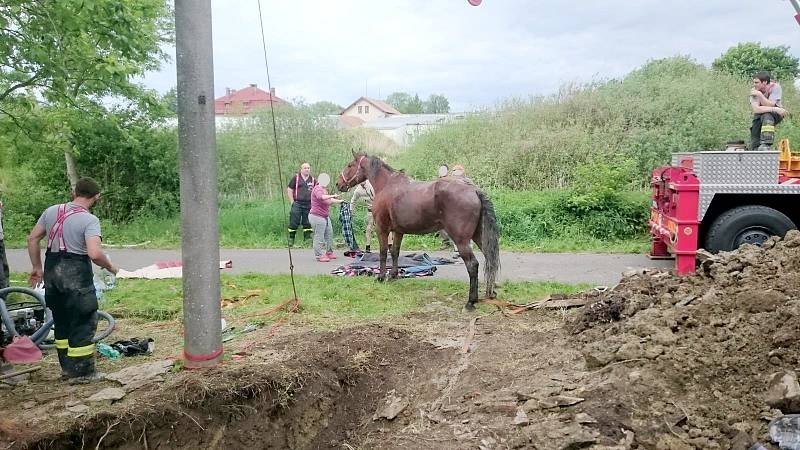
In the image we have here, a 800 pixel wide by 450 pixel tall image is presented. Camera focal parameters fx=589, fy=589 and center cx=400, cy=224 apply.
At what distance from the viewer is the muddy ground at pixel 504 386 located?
3738mm

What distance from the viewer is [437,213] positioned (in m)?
8.34

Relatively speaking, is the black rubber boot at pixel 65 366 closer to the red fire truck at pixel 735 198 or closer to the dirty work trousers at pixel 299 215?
the red fire truck at pixel 735 198

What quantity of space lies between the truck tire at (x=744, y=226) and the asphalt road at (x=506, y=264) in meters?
1.37

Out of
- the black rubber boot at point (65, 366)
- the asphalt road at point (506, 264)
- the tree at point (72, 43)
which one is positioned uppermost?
the tree at point (72, 43)

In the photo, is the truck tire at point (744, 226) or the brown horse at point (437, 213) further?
the truck tire at point (744, 226)

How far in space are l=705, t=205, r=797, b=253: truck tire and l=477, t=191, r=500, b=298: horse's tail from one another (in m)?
3.14

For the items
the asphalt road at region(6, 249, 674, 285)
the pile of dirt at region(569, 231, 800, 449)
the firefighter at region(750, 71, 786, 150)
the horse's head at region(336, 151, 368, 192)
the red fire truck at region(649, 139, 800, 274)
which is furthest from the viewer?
the horse's head at region(336, 151, 368, 192)

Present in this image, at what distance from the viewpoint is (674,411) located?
373 cm

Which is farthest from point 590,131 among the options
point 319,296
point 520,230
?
point 319,296

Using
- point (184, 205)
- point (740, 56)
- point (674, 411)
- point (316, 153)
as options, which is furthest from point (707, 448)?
point (740, 56)

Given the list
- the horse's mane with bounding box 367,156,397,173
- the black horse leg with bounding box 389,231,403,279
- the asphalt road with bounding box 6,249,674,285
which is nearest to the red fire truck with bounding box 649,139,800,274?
the asphalt road with bounding box 6,249,674,285

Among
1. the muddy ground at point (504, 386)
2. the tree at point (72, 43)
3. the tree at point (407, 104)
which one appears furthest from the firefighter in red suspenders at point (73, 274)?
the tree at point (407, 104)

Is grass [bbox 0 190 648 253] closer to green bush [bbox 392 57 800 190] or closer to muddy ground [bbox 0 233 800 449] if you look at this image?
green bush [bbox 392 57 800 190]

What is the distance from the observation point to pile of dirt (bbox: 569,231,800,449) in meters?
3.58
